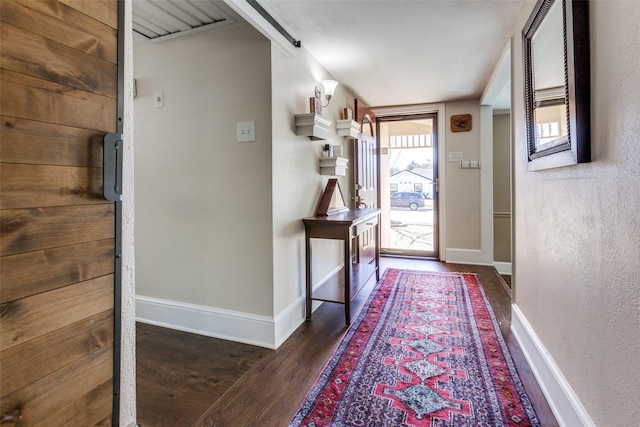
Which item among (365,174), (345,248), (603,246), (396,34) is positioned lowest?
(345,248)

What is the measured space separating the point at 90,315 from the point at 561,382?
1.78 metres

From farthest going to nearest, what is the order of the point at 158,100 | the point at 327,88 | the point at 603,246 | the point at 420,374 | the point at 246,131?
the point at 327,88 < the point at 158,100 < the point at 246,131 < the point at 420,374 < the point at 603,246

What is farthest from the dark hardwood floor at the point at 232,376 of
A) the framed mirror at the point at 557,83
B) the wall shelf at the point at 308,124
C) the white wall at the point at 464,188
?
the white wall at the point at 464,188

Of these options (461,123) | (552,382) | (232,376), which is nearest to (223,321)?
(232,376)

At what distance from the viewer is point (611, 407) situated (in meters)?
0.98

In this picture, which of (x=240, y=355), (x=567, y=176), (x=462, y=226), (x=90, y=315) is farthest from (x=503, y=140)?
(x=90, y=315)

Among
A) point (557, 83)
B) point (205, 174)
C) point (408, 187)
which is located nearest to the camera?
point (557, 83)

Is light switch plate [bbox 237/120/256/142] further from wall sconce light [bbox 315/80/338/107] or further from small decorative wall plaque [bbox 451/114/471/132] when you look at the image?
small decorative wall plaque [bbox 451/114/471/132]

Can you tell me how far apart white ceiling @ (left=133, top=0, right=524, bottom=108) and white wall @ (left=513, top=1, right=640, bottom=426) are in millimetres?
1086

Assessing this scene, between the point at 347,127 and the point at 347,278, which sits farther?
the point at 347,127

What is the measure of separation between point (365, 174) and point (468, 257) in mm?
1746

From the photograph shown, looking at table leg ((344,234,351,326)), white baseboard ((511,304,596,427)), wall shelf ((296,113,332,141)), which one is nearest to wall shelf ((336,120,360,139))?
wall shelf ((296,113,332,141))

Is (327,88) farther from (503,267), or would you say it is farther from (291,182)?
(503,267)

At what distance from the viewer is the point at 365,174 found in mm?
3818
